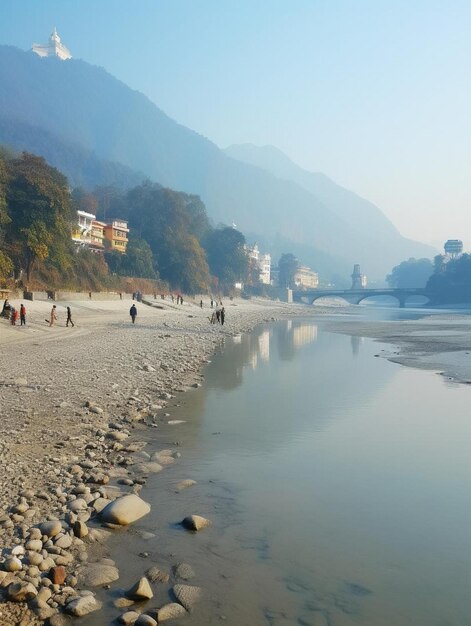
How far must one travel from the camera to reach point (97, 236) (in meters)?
98.6

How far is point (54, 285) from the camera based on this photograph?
2510 inches

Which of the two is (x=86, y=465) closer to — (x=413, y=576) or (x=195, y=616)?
(x=195, y=616)

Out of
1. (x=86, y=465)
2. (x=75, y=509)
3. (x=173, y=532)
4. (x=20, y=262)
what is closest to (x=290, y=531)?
(x=173, y=532)

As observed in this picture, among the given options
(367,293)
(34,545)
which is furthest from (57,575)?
(367,293)

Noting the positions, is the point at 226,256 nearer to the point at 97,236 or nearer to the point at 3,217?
the point at 97,236

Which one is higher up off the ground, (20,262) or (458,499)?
(20,262)

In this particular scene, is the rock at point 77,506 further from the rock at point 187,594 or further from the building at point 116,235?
the building at point 116,235

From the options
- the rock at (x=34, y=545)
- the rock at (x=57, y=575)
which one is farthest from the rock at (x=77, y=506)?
the rock at (x=57, y=575)

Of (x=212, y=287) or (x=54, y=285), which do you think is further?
(x=212, y=287)

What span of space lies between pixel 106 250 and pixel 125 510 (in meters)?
96.2

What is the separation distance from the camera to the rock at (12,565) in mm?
5734

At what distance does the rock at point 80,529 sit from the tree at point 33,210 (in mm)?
51320

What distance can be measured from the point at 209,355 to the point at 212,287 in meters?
113

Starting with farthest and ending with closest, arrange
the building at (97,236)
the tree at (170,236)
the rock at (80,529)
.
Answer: the tree at (170,236) < the building at (97,236) < the rock at (80,529)
